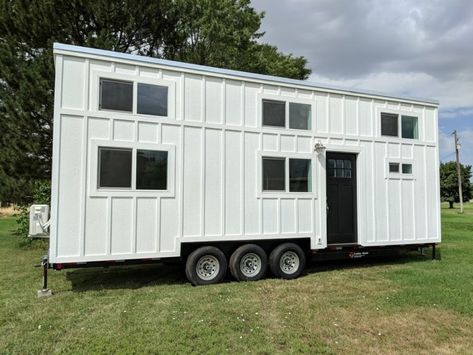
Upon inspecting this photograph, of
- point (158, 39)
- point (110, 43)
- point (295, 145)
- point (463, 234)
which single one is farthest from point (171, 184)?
point (463, 234)

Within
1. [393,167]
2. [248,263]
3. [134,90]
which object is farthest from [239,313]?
[393,167]

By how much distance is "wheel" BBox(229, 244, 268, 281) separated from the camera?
25.2ft

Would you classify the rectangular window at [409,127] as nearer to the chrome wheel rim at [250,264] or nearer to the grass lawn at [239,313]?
the grass lawn at [239,313]

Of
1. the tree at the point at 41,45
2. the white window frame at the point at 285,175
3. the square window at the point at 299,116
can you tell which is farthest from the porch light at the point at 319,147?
the tree at the point at 41,45

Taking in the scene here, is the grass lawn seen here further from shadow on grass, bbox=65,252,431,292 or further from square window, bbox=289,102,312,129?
square window, bbox=289,102,312,129

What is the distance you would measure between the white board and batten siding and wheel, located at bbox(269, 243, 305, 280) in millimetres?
268

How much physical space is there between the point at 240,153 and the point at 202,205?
1225 mm

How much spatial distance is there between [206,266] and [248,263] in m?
0.81

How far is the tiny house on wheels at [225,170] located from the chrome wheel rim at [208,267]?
23mm

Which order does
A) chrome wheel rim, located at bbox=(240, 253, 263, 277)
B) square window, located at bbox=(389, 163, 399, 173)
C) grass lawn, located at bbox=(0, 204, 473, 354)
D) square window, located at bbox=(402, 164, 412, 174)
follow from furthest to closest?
square window, located at bbox=(402, 164, 412, 174) < square window, located at bbox=(389, 163, 399, 173) < chrome wheel rim, located at bbox=(240, 253, 263, 277) < grass lawn, located at bbox=(0, 204, 473, 354)

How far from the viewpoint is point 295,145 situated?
848cm

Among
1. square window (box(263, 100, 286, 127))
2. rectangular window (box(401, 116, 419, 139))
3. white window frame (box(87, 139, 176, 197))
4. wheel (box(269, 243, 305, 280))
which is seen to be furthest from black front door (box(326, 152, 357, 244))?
white window frame (box(87, 139, 176, 197))

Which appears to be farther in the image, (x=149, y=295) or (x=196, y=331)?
(x=149, y=295)

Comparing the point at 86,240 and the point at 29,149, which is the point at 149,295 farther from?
the point at 29,149
